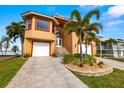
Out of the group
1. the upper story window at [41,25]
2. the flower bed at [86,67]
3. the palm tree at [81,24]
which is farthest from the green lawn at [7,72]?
the upper story window at [41,25]

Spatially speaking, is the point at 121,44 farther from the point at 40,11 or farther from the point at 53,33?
the point at 40,11

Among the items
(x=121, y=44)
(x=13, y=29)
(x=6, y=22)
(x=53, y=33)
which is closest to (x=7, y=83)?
(x=53, y=33)

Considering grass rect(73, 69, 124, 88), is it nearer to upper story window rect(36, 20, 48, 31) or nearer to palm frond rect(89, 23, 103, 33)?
palm frond rect(89, 23, 103, 33)

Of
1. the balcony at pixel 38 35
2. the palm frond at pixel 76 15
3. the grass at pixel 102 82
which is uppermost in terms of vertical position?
the palm frond at pixel 76 15

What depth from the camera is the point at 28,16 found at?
22.2 metres

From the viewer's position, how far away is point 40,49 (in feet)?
75.9

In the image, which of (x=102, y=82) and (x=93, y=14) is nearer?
(x=102, y=82)

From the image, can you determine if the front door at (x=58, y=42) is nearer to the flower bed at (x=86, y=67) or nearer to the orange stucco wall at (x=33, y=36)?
the orange stucco wall at (x=33, y=36)

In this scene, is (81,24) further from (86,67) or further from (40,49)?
(40,49)

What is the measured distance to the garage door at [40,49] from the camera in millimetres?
22578

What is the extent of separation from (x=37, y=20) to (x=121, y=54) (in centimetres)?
2110

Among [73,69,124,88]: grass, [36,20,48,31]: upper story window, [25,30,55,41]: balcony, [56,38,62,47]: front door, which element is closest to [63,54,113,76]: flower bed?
[73,69,124,88]: grass

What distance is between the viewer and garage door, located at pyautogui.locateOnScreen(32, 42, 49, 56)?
2258cm

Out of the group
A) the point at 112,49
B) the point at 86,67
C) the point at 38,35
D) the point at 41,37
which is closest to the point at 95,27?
the point at 86,67
